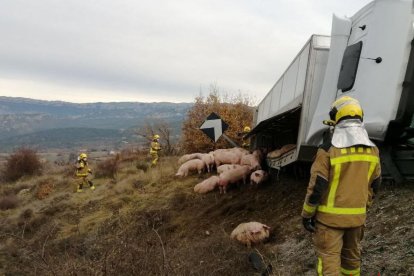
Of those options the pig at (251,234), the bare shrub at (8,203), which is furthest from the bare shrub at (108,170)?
the pig at (251,234)

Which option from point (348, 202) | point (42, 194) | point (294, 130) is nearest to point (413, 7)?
point (348, 202)

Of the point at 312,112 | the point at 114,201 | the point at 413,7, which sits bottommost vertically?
the point at 114,201

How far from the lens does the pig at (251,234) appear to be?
25.2 ft

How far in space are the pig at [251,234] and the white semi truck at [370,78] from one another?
1.44m

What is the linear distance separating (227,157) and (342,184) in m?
12.1

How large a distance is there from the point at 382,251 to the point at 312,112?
2760mm

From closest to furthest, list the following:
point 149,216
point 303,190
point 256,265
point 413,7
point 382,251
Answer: point 382,251, point 413,7, point 256,265, point 303,190, point 149,216

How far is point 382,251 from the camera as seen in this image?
546 cm

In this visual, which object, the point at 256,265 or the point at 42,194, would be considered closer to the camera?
the point at 256,265

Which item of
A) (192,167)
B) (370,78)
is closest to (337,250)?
(370,78)

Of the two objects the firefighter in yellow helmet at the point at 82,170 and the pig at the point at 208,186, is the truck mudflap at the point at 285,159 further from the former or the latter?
the firefighter in yellow helmet at the point at 82,170

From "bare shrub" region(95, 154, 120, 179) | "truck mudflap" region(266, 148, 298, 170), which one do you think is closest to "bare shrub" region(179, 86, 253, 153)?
"bare shrub" region(95, 154, 120, 179)

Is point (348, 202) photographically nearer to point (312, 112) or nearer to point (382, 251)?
point (382, 251)

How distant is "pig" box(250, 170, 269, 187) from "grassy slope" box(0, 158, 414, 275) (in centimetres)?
39
